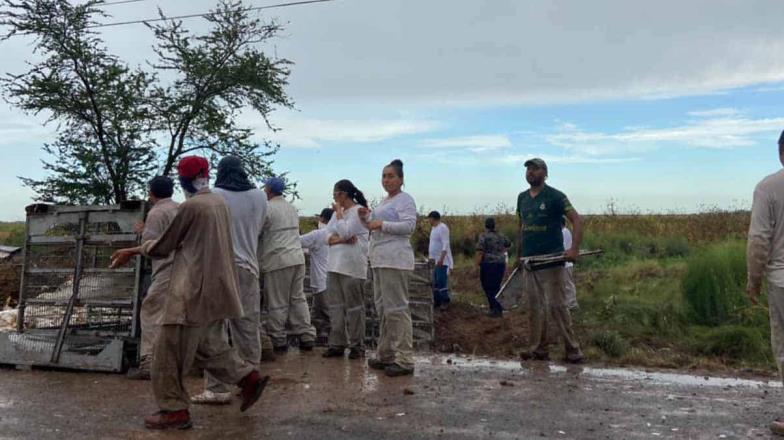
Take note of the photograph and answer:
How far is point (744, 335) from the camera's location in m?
10.1

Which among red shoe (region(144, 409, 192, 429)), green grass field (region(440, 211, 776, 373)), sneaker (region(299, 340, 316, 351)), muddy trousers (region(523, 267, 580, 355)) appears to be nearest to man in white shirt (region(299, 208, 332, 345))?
sneaker (region(299, 340, 316, 351))

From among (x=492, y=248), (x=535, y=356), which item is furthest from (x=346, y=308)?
(x=492, y=248)

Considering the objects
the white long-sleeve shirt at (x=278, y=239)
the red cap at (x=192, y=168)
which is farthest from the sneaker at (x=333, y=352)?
the red cap at (x=192, y=168)

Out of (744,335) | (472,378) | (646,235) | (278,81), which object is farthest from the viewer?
(646,235)

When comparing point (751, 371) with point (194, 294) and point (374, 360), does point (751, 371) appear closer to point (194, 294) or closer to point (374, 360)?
point (374, 360)

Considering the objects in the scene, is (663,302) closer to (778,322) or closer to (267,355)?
(267,355)

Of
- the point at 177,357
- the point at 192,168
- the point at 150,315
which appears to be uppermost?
the point at 192,168

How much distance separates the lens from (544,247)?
329 inches

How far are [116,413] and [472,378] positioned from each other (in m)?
3.24

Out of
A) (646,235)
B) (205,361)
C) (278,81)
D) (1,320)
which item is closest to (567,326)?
(205,361)

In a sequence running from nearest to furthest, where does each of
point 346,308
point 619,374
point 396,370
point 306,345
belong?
1. point 396,370
2. point 619,374
3. point 346,308
4. point 306,345

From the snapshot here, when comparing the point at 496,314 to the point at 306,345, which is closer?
the point at 306,345

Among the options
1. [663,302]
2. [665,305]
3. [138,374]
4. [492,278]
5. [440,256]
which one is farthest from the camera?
[440,256]

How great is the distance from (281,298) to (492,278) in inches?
257
